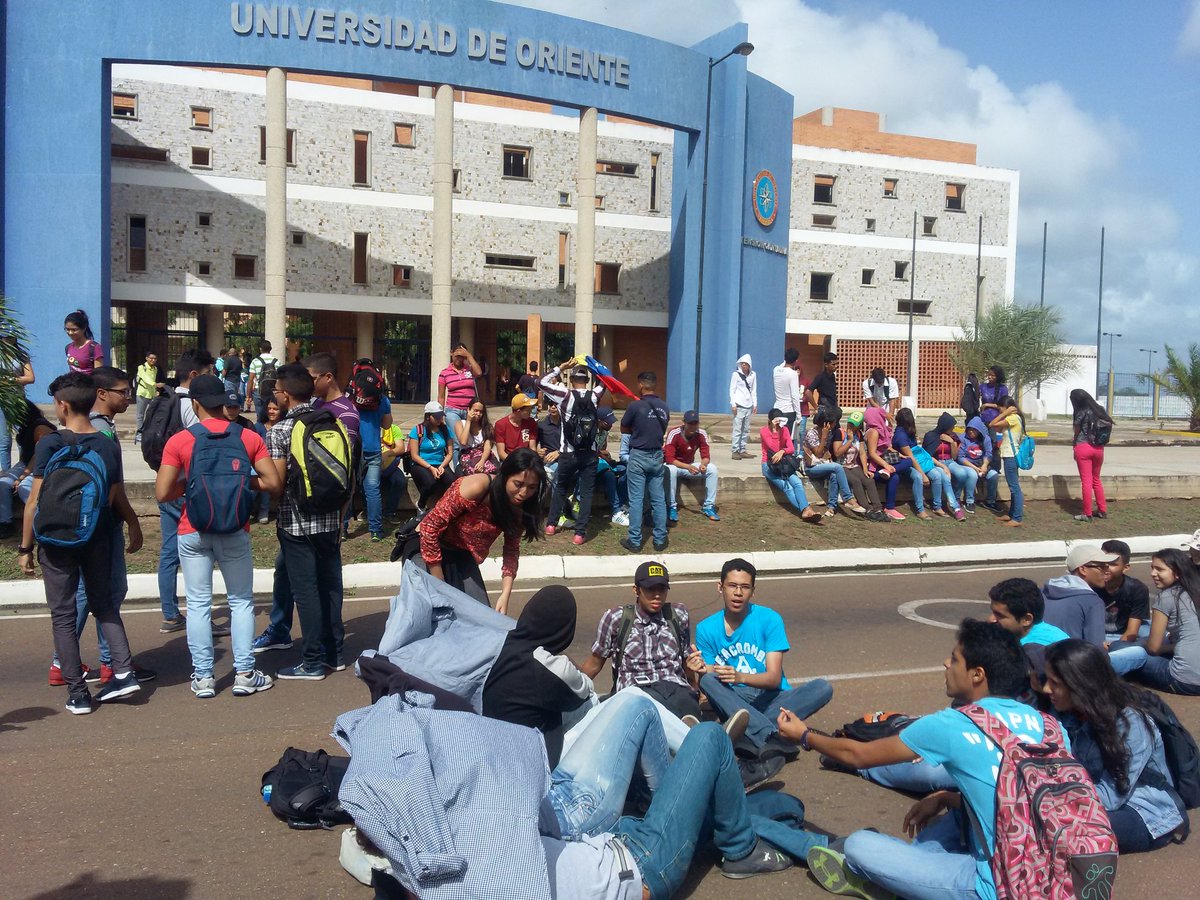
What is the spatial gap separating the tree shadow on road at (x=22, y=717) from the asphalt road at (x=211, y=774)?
0.04 ft

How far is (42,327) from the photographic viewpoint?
23375 mm

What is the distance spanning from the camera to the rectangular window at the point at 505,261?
36250mm

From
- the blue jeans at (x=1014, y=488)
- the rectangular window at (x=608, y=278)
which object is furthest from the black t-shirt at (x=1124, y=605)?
the rectangular window at (x=608, y=278)

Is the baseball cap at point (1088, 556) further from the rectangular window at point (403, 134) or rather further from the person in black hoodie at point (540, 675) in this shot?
the rectangular window at point (403, 134)

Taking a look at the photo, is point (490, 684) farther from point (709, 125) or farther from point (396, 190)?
point (396, 190)

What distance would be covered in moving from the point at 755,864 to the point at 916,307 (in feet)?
140

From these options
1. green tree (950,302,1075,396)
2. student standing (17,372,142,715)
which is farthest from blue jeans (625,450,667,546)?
green tree (950,302,1075,396)

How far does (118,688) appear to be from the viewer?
21.8ft

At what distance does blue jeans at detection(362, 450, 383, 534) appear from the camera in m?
11.8

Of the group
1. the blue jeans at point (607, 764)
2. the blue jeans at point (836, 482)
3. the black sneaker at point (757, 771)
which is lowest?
the black sneaker at point (757, 771)

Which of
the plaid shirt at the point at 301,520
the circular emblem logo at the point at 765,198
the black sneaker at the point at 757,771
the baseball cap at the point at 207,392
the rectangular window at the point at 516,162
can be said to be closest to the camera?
the black sneaker at the point at 757,771

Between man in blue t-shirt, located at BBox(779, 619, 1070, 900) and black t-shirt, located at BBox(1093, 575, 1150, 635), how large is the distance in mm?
3731

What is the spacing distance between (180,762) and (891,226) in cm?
4224

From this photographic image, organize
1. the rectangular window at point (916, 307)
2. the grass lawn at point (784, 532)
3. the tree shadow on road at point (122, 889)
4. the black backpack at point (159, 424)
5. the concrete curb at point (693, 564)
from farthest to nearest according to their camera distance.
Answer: the rectangular window at point (916, 307), the grass lawn at point (784, 532), the concrete curb at point (693, 564), the black backpack at point (159, 424), the tree shadow on road at point (122, 889)
